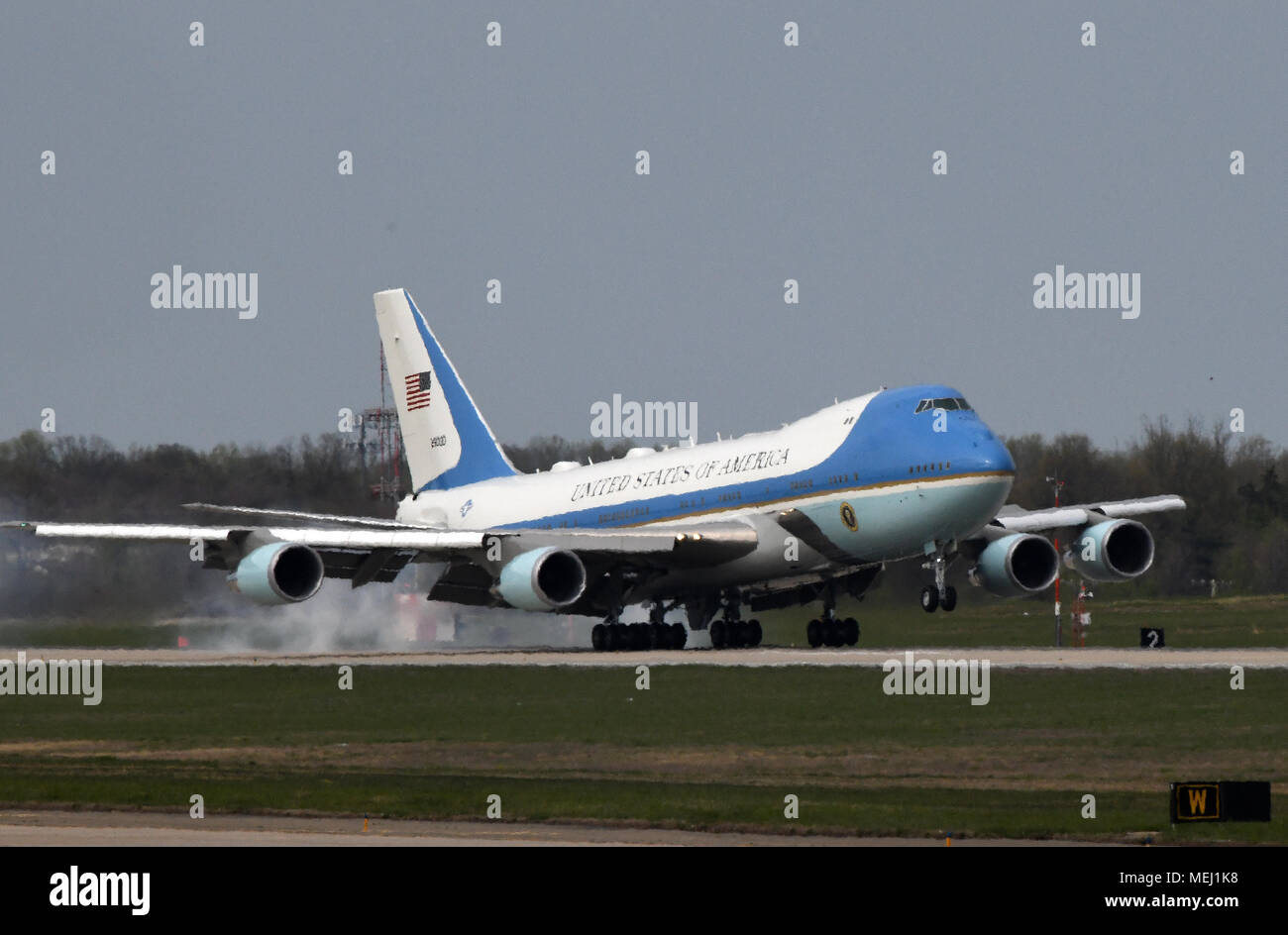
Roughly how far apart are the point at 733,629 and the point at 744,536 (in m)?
4.16

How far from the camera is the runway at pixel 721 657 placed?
43.5m

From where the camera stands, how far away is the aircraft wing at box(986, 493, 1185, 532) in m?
54.8

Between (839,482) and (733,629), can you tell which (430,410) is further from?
(839,482)

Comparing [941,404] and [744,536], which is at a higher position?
[941,404]

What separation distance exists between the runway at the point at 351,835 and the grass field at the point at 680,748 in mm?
700

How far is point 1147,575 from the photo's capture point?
79.5 m

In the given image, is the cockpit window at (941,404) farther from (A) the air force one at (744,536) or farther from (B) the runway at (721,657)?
(B) the runway at (721,657)

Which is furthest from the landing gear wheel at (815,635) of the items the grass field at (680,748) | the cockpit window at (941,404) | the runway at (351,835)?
the runway at (351,835)

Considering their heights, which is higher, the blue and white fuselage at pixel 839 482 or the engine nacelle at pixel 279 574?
the blue and white fuselage at pixel 839 482

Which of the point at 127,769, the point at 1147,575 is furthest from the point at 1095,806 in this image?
the point at 1147,575

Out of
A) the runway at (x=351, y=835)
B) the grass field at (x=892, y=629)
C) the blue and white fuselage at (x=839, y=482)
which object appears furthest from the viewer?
the grass field at (x=892, y=629)

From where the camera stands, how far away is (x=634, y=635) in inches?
2168

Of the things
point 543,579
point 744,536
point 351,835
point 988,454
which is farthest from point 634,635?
point 351,835

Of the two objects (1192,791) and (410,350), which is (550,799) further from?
(410,350)
